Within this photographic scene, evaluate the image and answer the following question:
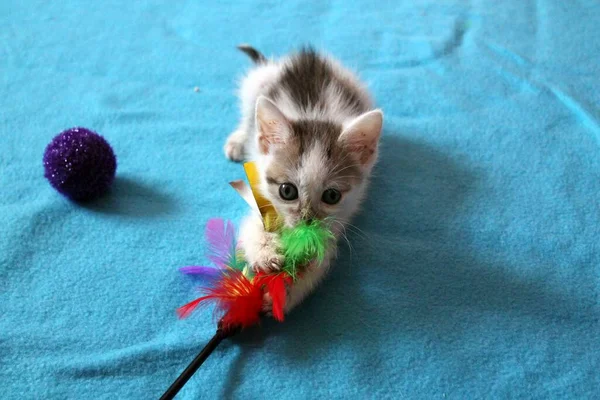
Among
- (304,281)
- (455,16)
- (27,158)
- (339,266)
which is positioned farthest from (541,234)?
(27,158)

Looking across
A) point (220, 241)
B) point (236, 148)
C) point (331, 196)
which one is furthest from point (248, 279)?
point (236, 148)

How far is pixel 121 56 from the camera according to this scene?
6.60 ft

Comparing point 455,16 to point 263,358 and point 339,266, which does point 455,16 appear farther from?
point 263,358

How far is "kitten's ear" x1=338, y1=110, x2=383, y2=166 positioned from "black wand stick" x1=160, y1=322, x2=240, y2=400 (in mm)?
504

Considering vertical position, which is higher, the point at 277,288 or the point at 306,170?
the point at 306,170

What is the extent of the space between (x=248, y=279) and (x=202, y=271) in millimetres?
156

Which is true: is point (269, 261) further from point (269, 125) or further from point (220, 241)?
point (269, 125)

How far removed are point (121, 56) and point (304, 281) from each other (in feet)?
4.40

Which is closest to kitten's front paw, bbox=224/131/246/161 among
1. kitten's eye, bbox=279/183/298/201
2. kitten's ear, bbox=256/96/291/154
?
kitten's ear, bbox=256/96/291/154

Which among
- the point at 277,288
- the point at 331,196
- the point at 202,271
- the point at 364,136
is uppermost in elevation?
the point at 364,136

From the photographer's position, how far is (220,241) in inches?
50.4

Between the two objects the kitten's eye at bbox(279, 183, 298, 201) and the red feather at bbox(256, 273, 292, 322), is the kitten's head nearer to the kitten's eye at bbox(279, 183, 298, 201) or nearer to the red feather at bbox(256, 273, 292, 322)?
the kitten's eye at bbox(279, 183, 298, 201)

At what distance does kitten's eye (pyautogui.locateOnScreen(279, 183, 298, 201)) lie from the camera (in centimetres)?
A: 118

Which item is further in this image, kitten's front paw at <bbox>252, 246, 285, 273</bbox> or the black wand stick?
kitten's front paw at <bbox>252, 246, 285, 273</bbox>
